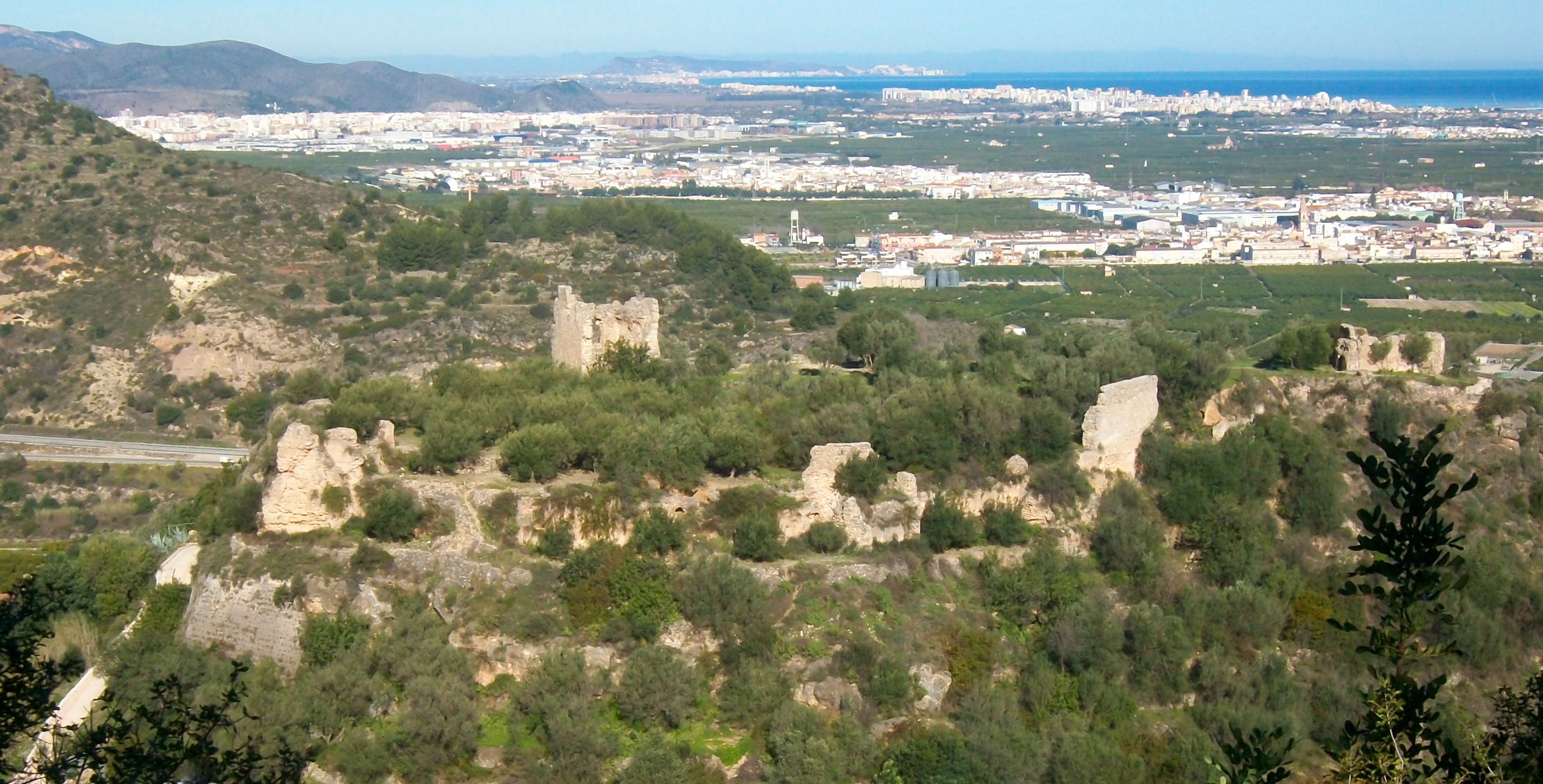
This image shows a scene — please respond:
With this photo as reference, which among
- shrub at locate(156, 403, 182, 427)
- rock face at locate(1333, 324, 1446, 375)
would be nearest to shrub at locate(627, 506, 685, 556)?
rock face at locate(1333, 324, 1446, 375)

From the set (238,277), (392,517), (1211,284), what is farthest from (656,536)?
(1211,284)

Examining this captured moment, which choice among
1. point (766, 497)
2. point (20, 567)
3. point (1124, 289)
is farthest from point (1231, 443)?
point (1124, 289)

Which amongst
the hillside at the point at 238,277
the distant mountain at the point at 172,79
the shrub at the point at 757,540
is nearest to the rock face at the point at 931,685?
the shrub at the point at 757,540

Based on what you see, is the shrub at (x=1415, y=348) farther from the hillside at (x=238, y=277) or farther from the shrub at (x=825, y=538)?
the hillside at (x=238, y=277)

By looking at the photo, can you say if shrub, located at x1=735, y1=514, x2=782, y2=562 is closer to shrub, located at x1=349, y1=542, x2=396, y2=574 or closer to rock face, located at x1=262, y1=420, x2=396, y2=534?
shrub, located at x1=349, y1=542, x2=396, y2=574

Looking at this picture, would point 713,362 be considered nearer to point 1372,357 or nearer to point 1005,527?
point 1005,527

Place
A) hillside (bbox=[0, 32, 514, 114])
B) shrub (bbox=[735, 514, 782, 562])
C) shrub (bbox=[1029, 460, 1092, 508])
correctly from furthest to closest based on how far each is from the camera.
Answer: hillside (bbox=[0, 32, 514, 114]), shrub (bbox=[1029, 460, 1092, 508]), shrub (bbox=[735, 514, 782, 562])

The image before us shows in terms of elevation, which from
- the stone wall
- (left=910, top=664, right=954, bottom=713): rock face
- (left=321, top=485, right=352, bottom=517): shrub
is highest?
(left=321, top=485, right=352, bottom=517): shrub
